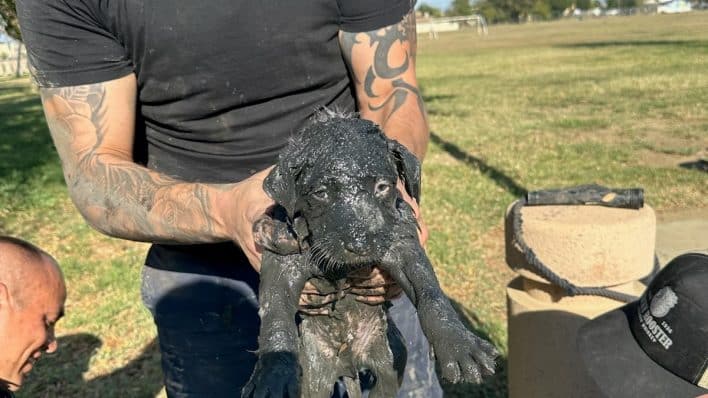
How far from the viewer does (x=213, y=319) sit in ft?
9.45

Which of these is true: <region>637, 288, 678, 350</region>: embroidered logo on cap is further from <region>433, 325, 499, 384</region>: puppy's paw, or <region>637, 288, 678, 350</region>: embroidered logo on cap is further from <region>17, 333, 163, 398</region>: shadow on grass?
<region>17, 333, 163, 398</region>: shadow on grass

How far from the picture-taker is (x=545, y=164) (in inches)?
406

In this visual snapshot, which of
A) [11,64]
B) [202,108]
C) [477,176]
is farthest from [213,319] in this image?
[477,176]

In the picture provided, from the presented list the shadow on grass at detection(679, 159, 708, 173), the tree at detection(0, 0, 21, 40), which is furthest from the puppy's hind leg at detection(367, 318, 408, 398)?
the shadow on grass at detection(679, 159, 708, 173)

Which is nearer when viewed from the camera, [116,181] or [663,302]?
[116,181]

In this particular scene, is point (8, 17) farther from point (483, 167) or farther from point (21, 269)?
point (483, 167)

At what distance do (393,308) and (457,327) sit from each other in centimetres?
105

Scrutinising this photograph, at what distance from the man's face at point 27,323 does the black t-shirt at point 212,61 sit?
4.12ft

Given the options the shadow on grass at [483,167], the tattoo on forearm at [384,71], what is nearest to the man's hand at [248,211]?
the tattoo on forearm at [384,71]

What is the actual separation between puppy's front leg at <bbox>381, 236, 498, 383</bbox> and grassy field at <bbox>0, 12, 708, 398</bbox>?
11.3 ft

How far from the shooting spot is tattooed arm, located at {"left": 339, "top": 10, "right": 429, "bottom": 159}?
2.59 meters

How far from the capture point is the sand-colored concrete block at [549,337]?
3773 millimetres

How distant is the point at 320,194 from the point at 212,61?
3.31ft

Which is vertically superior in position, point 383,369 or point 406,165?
point 406,165
